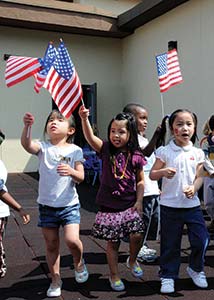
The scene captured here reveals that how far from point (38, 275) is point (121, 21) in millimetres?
8266

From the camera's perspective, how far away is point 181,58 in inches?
338

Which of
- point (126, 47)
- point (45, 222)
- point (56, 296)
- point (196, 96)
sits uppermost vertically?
point (126, 47)

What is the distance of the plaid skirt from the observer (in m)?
2.98

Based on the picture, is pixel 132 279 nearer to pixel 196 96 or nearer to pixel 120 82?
pixel 196 96

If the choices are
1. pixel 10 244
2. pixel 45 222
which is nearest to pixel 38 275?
pixel 45 222

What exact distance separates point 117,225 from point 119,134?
0.72 m

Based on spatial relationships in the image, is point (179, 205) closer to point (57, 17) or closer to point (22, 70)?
point (22, 70)

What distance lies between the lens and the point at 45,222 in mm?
2979

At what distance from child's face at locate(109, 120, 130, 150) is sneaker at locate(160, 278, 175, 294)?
114 cm

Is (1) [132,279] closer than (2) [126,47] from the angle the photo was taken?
Yes

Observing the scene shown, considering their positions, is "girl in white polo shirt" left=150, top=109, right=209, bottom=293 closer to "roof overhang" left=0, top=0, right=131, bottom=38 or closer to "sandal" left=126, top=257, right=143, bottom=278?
"sandal" left=126, top=257, right=143, bottom=278

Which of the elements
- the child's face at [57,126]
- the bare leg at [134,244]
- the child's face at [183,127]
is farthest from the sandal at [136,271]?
the child's face at [57,126]

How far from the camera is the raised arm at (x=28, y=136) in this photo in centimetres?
286

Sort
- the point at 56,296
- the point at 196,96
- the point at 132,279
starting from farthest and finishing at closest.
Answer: the point at 196,96, the point at 132,279, the point at 56,296
